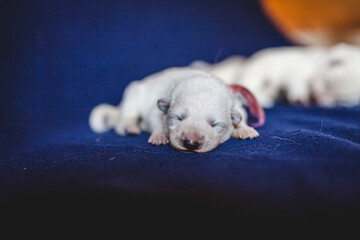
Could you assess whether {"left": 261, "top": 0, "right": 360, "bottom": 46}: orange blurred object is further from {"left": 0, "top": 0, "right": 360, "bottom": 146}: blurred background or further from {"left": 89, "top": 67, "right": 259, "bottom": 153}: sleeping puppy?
{"left": 89, "top": 67, "right": 259, "bottom": 153}: sleeping puppy

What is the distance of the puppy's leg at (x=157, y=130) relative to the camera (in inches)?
51.4

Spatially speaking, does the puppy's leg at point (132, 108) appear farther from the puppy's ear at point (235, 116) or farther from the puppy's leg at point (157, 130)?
the puppy's ear at point (235, 116)

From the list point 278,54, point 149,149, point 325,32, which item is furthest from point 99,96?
point 325,32

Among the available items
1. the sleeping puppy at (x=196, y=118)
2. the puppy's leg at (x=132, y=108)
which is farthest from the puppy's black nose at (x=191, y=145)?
the puppy's leg at (x=132, y=108)

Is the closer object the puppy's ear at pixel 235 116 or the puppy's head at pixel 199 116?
the puppy's head at pixel 199 116

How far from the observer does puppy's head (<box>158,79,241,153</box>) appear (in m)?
1.14

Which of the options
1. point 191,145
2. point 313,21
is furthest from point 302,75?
point 191,145

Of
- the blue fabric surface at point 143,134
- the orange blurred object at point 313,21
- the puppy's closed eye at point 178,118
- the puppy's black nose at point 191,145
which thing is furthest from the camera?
the orange blurred object at point 313,21

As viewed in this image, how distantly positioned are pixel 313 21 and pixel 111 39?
8.33 feet

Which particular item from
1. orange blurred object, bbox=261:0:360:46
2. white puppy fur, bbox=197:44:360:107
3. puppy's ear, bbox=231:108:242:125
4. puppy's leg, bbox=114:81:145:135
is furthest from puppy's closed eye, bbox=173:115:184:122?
orange blurred object, bbox=261:0:360:46

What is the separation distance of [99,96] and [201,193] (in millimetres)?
1790

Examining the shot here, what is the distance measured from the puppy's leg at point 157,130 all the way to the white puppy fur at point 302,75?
863 mm

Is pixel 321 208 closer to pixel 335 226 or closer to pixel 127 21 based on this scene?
pixel 335 226

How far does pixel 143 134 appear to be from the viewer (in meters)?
1.64
